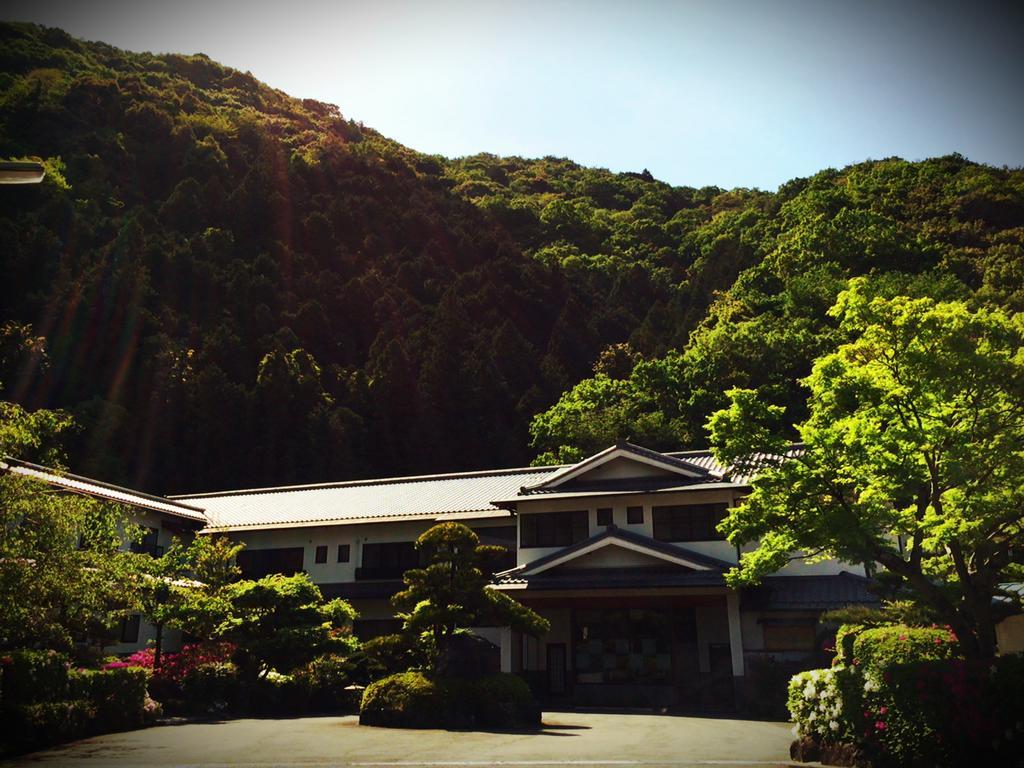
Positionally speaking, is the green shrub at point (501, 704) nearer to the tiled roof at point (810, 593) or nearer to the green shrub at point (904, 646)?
the green shrub at point (904, 646)

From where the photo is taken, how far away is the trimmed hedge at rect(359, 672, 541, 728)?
57.6 ft

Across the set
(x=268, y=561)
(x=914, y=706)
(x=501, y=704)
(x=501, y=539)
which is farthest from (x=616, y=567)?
(x=914, y=706)

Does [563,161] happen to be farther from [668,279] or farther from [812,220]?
[812,220]

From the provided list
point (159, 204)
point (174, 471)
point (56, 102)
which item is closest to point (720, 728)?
point (174, 471)

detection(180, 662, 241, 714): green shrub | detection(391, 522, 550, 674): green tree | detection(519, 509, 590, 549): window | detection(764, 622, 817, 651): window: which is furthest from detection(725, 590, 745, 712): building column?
detection(180, 662, 241, 714): green shrub

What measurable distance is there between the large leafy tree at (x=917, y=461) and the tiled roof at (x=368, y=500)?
18721mm

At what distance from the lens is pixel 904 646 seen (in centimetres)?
1296

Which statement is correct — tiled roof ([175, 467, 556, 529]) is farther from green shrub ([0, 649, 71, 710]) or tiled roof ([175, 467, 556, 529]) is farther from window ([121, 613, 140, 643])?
→ green shrub ([0, 649, 71, 710])

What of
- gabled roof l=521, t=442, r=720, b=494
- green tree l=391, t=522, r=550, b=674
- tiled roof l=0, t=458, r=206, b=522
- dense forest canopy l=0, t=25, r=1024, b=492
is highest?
dense forest canopy l=0, t=25, r=1024, b=492

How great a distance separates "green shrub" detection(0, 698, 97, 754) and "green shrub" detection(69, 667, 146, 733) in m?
0.36

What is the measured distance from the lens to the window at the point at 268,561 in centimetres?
3341

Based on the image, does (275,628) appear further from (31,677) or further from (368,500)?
(368,500)

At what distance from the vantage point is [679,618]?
27.6 metres

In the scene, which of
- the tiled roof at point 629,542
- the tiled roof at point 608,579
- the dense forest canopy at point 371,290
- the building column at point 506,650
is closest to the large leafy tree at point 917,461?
the tiled roof at point 608,579
